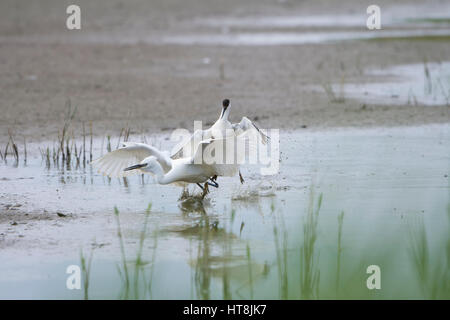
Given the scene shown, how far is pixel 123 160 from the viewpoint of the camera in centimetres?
809

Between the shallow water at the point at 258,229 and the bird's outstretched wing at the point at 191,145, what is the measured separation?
0.40 metres

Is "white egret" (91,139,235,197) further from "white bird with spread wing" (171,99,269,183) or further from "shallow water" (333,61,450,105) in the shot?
"shallow water" (333,61,450,105)

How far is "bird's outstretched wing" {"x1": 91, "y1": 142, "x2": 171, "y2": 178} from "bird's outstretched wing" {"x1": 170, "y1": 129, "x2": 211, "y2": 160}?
0.48m

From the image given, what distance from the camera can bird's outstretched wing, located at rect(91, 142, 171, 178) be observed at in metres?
7.86

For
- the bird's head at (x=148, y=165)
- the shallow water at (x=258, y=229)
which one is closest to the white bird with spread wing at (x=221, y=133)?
the shallow water at (x=258, y=229)

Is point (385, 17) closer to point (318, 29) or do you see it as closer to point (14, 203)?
point (318, 29)

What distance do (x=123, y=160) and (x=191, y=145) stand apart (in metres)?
0.74

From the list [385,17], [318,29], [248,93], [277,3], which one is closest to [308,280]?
[248,93]

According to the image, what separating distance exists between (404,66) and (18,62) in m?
8.17

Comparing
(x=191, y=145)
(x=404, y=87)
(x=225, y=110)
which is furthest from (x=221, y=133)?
(x=404, y=87)

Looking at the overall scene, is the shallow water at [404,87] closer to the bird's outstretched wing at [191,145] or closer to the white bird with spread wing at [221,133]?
the white bird with spread wing at [221,133]

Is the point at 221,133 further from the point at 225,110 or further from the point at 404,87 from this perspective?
the point at 404,87

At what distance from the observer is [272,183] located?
8312mm

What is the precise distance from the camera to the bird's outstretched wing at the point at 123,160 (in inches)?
309
